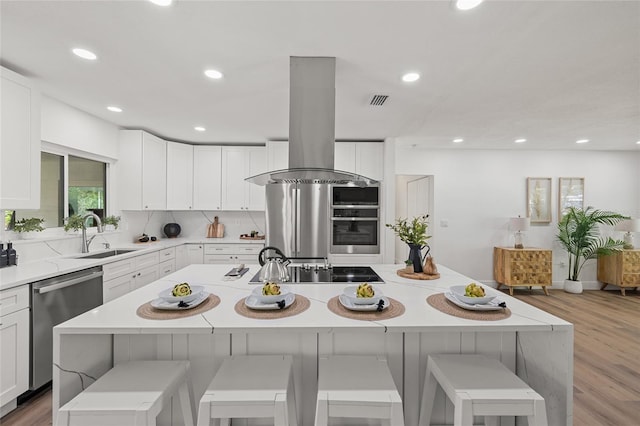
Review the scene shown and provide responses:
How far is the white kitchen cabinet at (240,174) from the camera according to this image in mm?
4570

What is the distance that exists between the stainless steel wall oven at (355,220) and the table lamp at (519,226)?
245 cm

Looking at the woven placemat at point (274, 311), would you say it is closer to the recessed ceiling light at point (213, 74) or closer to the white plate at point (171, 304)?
the white plate at point (171, 304)

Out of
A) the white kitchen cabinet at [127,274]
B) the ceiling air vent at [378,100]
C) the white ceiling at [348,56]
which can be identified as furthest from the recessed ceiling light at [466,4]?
the white kitchen cabinet at [127,274]

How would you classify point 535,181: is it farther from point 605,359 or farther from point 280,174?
point 280,174

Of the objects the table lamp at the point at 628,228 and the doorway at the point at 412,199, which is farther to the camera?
the doorway at the point at 412,199

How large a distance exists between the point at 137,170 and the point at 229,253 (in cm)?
162

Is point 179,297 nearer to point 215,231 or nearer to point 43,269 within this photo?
point 43,269

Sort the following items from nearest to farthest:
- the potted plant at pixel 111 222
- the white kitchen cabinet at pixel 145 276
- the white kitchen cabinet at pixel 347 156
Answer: the white kitchen cabinet at pixel 145 276 → the potted plant at pixel 111 222 → the white kitchen cabinet at pixel 347 156

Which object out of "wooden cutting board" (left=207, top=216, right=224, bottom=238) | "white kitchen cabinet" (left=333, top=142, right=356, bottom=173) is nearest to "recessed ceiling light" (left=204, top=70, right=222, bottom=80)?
"white kitchen cabinet" (left=333, top=142, right=356, bottom=173)

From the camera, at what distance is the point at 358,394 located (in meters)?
1.25

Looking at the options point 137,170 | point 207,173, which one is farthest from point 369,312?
point 207,173

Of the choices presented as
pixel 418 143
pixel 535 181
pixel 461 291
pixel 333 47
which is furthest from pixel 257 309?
pixel 535 181

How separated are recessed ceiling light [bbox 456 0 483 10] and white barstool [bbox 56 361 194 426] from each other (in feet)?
7.33

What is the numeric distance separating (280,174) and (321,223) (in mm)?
1998
